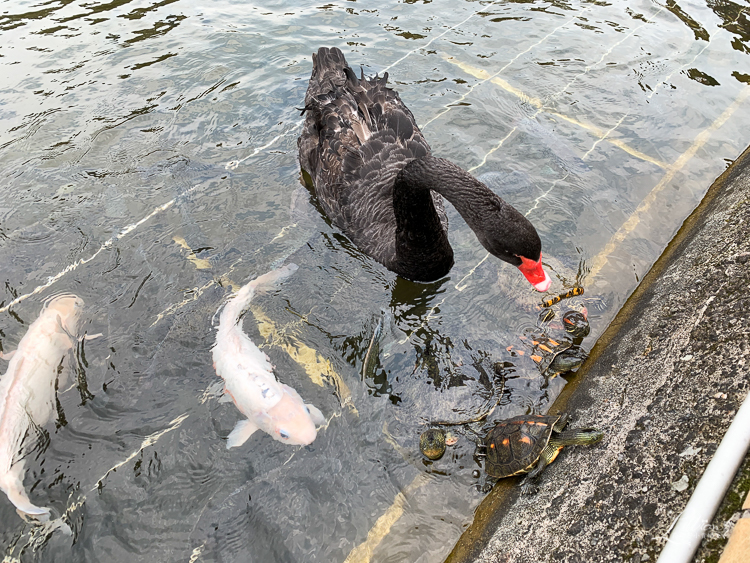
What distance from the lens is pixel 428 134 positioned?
581cm

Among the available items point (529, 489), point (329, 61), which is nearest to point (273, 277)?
point (529, 489)

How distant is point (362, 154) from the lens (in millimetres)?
4625

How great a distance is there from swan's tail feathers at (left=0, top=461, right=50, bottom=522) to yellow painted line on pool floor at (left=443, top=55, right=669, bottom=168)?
502cm

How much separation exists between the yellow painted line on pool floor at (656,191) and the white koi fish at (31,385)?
4.51 metres

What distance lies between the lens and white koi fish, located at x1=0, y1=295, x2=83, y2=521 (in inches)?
119

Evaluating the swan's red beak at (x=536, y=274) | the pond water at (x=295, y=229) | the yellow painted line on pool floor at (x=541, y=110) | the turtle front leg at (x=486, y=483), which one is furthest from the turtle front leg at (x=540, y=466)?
the yellow painted line on pool floor at (x=541, y=110)

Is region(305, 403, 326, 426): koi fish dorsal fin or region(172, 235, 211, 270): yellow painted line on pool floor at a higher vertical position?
region(172, 235, 211, 270): yellow painted line on pool floor


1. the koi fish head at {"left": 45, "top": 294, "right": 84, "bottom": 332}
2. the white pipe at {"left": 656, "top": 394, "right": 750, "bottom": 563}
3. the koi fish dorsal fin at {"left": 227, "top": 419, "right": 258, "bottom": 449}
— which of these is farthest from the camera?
the koi fish head at {"left": 45, "top": 294, "right": 84, "bottom": 332}

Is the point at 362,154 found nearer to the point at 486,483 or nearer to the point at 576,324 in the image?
the point at 576,324

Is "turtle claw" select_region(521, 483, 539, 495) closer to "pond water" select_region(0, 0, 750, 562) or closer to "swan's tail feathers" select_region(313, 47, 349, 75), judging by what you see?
"pond water" select_region(0, 0, 750, 562)

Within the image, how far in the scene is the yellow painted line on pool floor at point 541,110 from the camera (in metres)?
5.62

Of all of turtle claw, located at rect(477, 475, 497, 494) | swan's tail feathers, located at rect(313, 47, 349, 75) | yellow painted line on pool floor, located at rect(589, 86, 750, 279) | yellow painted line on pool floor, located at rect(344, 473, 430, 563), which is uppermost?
swan's tail feathers, located at rect(313, 47, 349, 75)

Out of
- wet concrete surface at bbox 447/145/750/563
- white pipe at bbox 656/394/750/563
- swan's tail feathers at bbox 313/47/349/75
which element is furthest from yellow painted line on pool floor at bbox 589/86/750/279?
swan's tail feathers at bbox 313/47/349/75

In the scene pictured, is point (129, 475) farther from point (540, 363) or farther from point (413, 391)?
point (540, 363)
